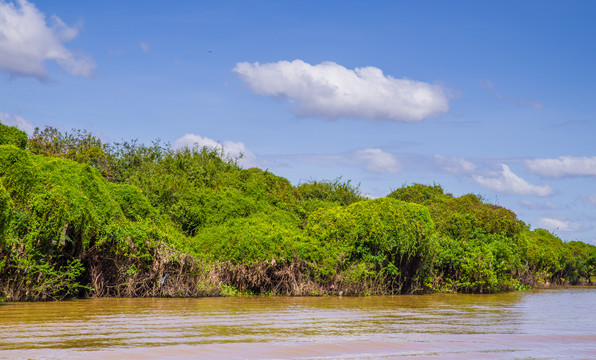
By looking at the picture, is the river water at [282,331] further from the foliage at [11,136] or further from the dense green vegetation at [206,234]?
the foliage at [11,136]

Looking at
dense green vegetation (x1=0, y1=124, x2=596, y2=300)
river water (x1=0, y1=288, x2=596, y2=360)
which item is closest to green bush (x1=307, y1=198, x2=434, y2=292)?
dense green vegetation (x1=0, y1=124, x2=596, y2=300)

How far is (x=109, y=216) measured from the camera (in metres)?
21.9

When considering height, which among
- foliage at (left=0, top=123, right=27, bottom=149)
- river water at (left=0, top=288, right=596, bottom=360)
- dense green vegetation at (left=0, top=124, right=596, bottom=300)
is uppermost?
foliage at (left=0, top=123, right=27, bottom=149)

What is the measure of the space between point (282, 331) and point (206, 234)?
14467mm

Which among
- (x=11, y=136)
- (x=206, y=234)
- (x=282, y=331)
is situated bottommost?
(x=282, y=331)

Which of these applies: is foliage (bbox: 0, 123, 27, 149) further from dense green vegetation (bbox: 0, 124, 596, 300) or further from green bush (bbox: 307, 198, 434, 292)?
green bush (bbox: 307, 198, 434, 292)

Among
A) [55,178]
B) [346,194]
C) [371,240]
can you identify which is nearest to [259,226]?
[371,240]

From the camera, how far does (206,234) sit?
2673 cm

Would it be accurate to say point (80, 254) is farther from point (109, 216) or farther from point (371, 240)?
point (371, 240)

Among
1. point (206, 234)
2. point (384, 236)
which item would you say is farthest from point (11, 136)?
point (384, 236)

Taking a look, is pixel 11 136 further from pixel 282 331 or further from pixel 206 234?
pixel 282 331

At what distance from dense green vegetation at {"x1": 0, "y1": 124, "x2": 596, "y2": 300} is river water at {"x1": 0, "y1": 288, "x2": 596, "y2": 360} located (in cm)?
196

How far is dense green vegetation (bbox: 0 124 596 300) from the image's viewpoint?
760 inches

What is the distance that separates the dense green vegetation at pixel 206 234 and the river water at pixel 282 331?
1.96 metres
